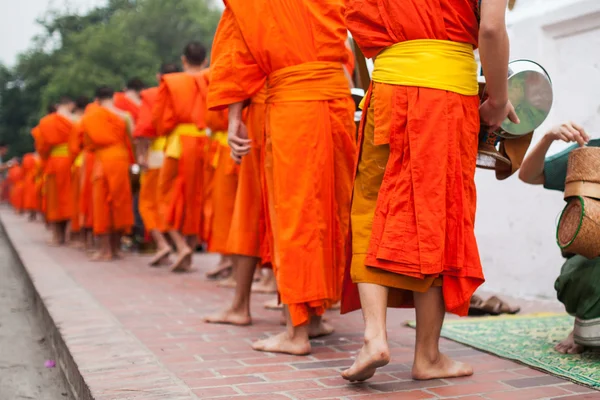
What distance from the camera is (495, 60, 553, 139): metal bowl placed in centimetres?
321

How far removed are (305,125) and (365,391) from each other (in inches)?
47.7

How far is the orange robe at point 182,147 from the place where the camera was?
25.3ft

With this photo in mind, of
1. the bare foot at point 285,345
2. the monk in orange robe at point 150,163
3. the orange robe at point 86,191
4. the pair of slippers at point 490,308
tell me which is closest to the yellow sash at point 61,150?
the orange robe at point 86,191

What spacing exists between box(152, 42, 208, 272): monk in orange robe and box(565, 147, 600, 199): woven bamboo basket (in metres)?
4.82

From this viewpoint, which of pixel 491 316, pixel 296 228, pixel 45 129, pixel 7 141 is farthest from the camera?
pixel 7 141

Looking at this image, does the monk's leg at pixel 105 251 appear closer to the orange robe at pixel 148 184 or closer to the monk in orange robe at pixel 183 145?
the orange robe at pixel 148 184

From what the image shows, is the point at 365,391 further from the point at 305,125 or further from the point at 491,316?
the point at 491,316

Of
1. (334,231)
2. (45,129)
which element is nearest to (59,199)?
(45,129)

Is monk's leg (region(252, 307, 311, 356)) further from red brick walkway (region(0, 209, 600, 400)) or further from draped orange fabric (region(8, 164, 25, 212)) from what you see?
draped orange fabric (region(8, 164, 25, 212))

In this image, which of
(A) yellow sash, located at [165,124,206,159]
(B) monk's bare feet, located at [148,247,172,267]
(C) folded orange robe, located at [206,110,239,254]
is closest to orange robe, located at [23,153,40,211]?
(B) monk's bare feet, located at [148,247,172,267]

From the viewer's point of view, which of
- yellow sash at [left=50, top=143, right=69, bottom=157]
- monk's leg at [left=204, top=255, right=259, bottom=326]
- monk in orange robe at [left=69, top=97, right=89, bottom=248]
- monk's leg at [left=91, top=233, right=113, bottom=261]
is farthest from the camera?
yellow sash at [left=50, top=143, right=69, bottom=157]

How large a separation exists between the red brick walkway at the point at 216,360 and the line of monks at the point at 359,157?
13cm

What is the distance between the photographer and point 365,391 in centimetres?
299

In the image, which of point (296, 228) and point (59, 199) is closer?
point (296, 228)
